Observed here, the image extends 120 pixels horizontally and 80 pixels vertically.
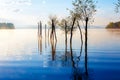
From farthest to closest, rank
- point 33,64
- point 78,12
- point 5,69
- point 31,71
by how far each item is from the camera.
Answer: point 78,12 → point 33,64 → point 5,69 → point 31,71

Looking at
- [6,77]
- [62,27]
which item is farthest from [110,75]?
[62,27]

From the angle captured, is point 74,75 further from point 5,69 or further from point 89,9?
point 89,9

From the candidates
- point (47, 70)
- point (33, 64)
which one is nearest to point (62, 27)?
point (33, 64)

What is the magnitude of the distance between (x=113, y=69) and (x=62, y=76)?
9994mm

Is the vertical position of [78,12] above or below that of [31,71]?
above

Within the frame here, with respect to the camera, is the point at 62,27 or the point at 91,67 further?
the point at 62,27

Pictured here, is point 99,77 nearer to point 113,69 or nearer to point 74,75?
point 74,75

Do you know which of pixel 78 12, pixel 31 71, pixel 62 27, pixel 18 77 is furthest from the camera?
pixel 62 27

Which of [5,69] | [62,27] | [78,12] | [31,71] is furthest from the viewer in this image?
[62,27]

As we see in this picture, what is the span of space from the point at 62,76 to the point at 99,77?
471 cm

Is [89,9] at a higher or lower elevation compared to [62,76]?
higher

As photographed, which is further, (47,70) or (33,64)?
(33,64)

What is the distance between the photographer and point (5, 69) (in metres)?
50.1

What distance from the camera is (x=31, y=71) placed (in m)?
47.0
